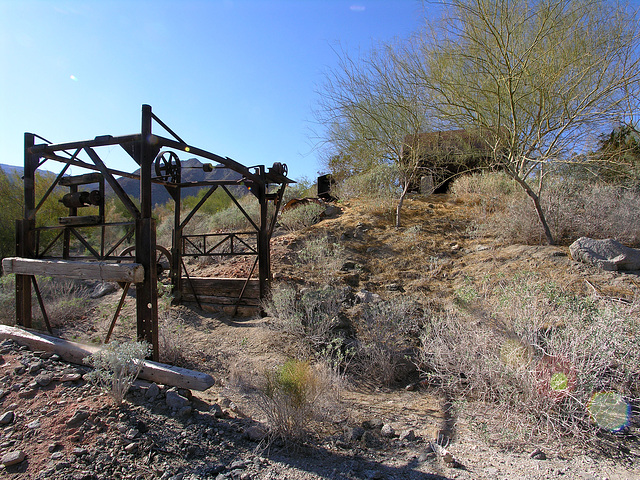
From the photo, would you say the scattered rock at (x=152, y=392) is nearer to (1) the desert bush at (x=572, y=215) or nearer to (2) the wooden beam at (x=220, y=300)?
(2) the wooden beam at (x=220, y=300)

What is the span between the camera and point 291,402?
11.7 feet

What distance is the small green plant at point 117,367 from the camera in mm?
3643

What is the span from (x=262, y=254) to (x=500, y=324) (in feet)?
14.7

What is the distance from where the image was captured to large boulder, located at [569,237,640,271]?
6152 mm

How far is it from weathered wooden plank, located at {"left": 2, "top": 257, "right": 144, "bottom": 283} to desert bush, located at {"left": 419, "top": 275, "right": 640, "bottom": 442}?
371 cm

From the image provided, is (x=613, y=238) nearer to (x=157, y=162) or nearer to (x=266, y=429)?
(x=266, y=429)

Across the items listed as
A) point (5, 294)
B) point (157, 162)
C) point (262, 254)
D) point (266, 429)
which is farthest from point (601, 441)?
point (5, 294)

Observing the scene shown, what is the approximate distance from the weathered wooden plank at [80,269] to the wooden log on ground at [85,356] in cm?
82

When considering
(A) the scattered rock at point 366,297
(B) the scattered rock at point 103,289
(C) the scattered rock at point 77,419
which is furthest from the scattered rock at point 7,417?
(B) the scattered rock at point 103,289

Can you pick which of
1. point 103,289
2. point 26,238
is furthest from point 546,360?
point 103,289

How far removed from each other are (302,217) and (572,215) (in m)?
6.63

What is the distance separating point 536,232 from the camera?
25.3 ft

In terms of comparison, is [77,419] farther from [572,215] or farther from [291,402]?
[572,215]

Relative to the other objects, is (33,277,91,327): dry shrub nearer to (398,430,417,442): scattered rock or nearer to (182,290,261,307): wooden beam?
(182,290,261,307): wooden beam
